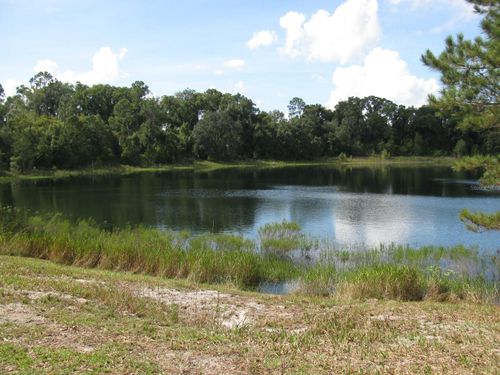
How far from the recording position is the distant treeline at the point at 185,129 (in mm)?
76688

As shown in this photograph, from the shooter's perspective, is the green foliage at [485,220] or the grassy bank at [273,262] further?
the grassy bank at [273,262]

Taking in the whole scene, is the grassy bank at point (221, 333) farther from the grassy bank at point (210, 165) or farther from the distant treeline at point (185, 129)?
the distant treeline at point (185, 129)

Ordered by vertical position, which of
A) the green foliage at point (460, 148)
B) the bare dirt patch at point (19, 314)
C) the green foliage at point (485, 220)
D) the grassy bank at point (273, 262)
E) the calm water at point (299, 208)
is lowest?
Result: the calm water at point (299, 208)

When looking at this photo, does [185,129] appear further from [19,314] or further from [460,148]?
[19,314]

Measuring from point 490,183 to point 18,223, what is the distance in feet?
54.0

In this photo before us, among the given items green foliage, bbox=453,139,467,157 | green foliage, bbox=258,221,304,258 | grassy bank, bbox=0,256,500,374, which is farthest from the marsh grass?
green foliage, bbox=453,139,467,157

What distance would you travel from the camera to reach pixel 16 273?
12000mm

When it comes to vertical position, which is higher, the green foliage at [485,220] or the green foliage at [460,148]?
the green foliage at [460,148]

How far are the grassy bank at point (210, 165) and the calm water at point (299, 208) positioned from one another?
41.8 ft

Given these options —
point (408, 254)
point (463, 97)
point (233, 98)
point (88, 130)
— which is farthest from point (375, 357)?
point (233, 98)

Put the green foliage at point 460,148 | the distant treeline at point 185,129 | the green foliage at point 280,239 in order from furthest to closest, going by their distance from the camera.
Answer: the green foliage at point 460,148 → the distant treeline at point 185,129 → the green foliage at point 280,239

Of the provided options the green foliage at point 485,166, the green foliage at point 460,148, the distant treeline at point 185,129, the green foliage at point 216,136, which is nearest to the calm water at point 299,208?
the green foliage at point 485,166

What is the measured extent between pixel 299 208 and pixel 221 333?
27.9 metres

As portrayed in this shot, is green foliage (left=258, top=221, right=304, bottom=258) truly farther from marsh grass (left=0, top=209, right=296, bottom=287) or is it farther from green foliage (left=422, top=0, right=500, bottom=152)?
green foliage (left=422, top=0, right=500, bottom=152)
